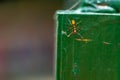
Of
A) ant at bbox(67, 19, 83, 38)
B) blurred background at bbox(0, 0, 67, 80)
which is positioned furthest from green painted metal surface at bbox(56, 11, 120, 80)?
blurred background at bbox(0, 0, 67, 80)

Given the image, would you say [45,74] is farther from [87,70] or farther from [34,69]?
[87,70]

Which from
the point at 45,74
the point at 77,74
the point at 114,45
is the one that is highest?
the point at 114,45

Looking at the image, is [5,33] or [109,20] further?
[5,33]

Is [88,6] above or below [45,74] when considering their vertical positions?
above

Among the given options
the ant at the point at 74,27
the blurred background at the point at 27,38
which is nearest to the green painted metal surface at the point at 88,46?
the ant at the point at 74,27

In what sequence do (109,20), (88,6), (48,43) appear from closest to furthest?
(109,20) < (88,6) < (48,43)

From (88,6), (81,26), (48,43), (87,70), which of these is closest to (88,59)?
(87,70)

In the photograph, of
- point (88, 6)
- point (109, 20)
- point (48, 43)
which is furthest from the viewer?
point (48, 43)
